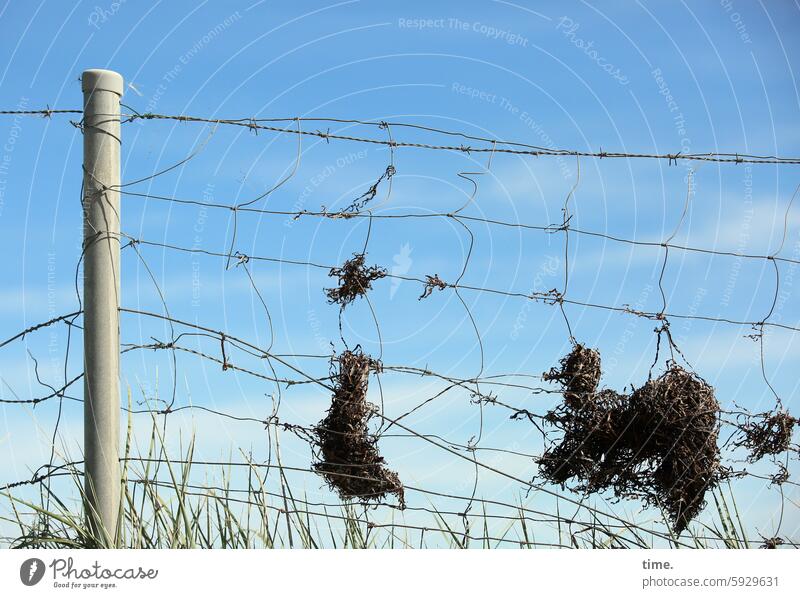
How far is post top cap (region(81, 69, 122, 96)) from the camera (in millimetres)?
3633

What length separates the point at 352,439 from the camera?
12.2 ft

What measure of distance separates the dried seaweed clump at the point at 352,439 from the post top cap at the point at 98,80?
1571mm

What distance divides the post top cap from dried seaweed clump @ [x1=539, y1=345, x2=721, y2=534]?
7.99 ft

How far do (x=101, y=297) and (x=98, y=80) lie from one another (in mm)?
950

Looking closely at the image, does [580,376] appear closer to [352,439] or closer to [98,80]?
[352,439]

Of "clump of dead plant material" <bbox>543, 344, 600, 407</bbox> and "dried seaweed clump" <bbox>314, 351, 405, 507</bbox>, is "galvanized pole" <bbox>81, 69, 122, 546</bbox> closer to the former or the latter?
"dried seaweed clump" <bbox>314, 351, 405, 507</bbox>

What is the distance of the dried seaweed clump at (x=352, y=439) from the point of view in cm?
372
